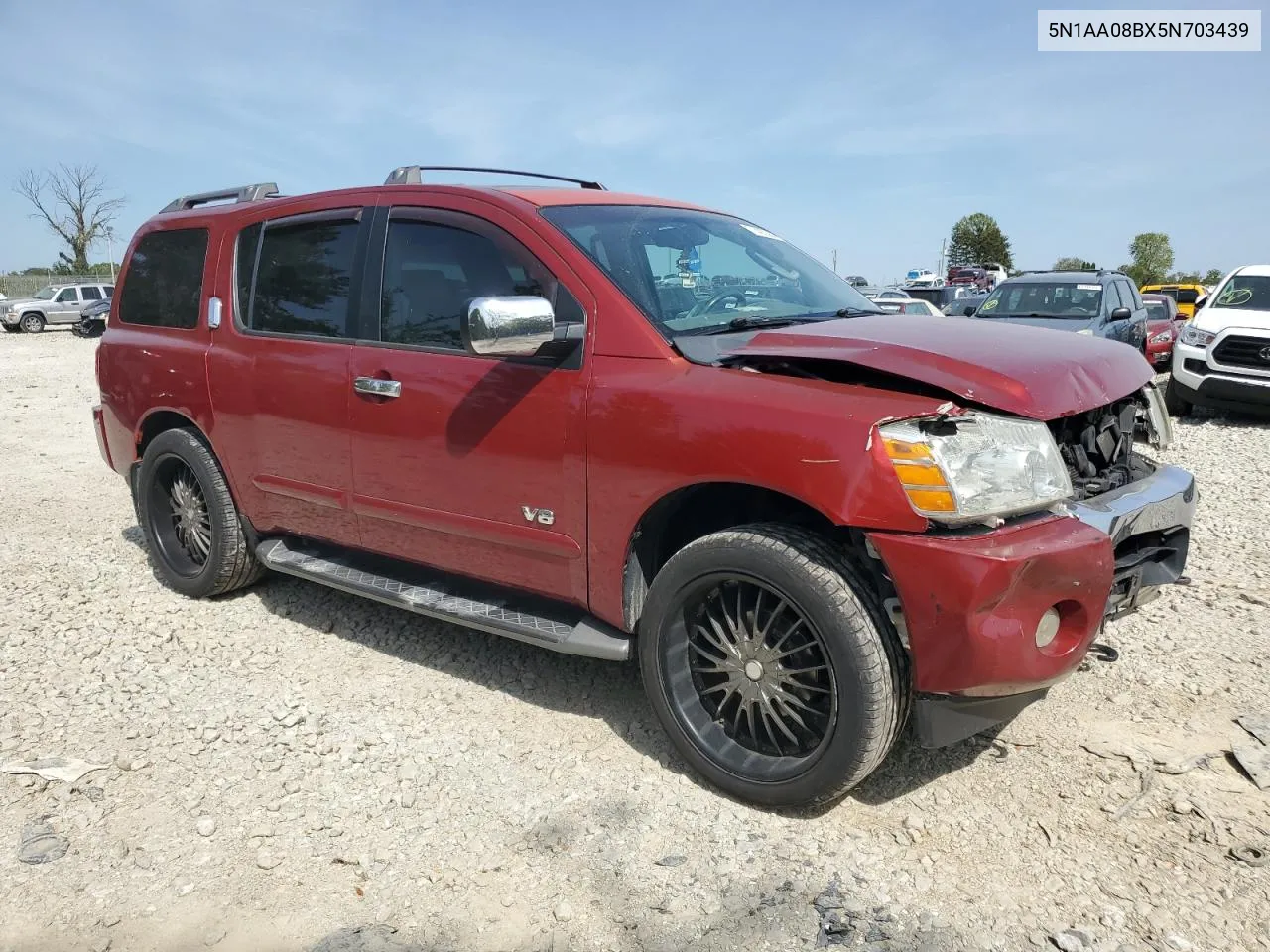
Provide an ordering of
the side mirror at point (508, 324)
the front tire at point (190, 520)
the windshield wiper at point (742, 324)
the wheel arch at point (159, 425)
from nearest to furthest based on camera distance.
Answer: the side mirror at point (508, 324) → the windshield wiper at point (742, 324) → the front tire at point (190, 520) → the wheel arch at point (159, 425)

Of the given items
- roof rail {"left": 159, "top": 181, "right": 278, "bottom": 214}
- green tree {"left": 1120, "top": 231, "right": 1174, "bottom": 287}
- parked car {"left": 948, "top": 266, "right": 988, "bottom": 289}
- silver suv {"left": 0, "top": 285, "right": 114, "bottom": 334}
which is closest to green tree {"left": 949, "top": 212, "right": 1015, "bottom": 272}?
green tree {"left": 1120, "top": 231, "right": 1174, "bottom": 287}

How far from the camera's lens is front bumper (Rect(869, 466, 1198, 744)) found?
2402mm

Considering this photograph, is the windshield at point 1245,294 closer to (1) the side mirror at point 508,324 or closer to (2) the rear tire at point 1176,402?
(2) the rear tire at point 1176,402

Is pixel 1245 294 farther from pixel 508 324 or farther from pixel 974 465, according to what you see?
pixel 508 324

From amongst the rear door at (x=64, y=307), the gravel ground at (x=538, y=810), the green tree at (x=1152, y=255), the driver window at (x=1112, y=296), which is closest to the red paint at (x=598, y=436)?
the gravel ground at (x=538, y=810)

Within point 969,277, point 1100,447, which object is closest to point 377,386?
point 1100,447

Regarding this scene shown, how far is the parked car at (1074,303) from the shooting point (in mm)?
10609

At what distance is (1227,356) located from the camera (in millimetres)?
9469

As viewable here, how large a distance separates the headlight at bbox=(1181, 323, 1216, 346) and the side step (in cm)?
885

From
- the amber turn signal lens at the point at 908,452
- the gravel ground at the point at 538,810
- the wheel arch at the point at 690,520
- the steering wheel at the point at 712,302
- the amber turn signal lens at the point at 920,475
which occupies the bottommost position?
the gravel ground at the point at 538,810

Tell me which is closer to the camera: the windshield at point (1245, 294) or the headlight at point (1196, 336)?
the headlight at point (1196, 336)

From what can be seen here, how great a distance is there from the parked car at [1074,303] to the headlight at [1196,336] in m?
0.64

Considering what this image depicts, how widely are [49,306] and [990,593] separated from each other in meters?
36.4

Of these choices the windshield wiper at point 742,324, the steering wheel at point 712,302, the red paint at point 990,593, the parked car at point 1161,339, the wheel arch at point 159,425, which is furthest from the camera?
the parked car at point 1161,339
